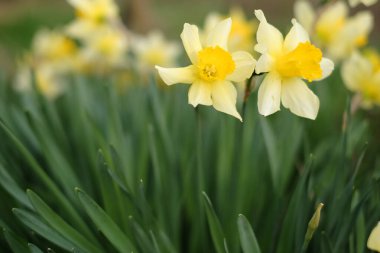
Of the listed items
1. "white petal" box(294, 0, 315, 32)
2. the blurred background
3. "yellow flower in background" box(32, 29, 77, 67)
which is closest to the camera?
"white petal" box(294, 0, 315, 32)

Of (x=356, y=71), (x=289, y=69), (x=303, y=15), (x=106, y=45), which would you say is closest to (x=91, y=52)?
(x=106, y=45)

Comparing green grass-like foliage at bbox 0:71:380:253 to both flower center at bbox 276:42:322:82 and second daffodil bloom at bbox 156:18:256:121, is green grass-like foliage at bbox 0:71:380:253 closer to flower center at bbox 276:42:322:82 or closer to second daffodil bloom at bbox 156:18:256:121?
second daffodil bloom at bbox 156:18:256:121

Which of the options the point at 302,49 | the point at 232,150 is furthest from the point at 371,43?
the point at 302,49

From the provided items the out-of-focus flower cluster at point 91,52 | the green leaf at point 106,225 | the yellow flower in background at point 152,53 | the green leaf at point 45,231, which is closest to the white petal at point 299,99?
the green leaf at point 106,225

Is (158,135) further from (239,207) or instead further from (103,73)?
(103,73)

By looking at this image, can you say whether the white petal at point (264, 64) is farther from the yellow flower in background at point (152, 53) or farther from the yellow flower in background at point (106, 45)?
the yellow flower in background at point (152, 53)

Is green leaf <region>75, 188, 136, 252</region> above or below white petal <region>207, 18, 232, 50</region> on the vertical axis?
below

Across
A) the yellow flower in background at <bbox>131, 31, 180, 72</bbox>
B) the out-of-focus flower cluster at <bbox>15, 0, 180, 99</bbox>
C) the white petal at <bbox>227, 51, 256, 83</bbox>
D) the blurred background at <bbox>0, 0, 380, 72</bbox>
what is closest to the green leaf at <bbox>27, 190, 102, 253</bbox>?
the white petal at <bbox>227, 51, 256, 83</bbox>
